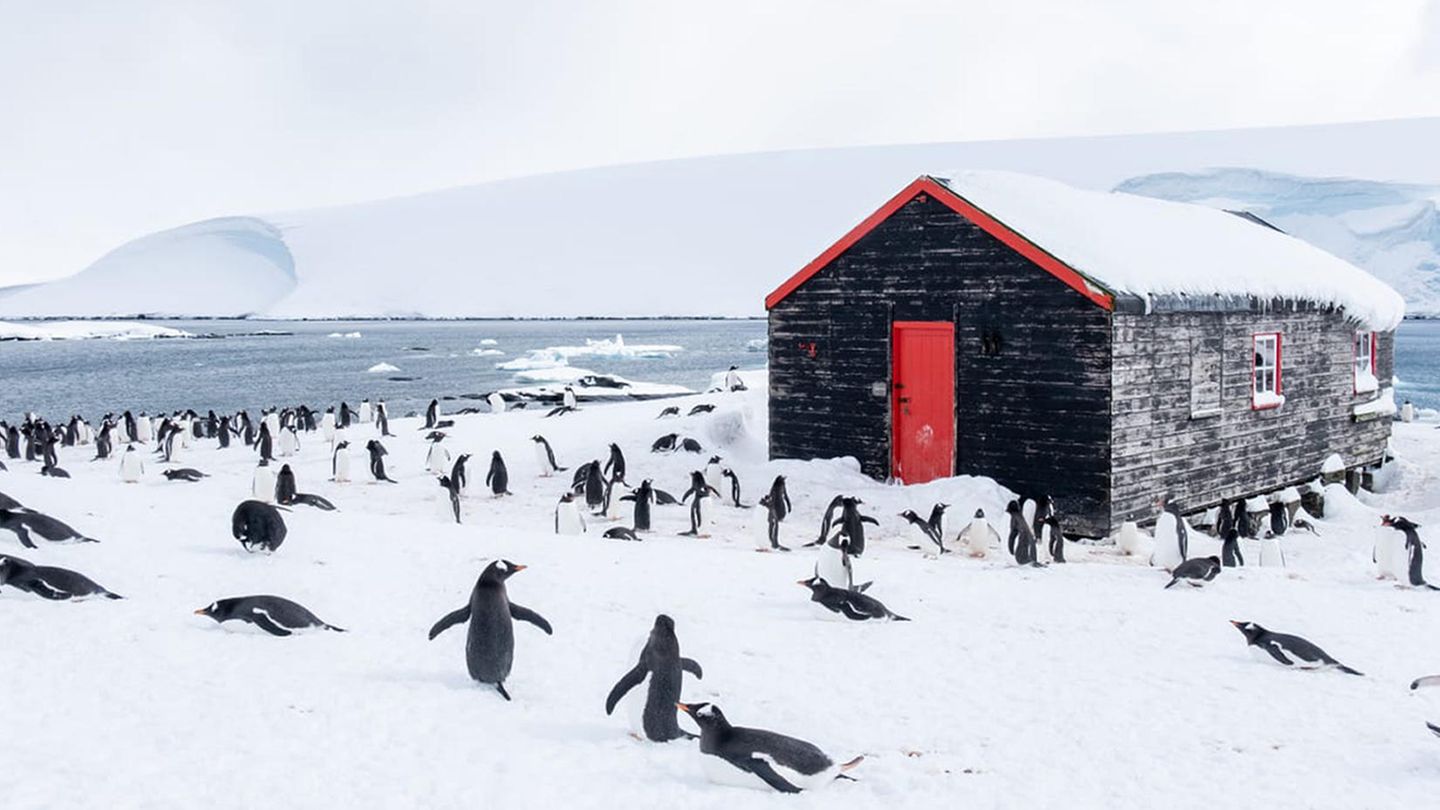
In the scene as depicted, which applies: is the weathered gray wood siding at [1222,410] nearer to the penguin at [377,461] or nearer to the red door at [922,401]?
the red door at [922,401]

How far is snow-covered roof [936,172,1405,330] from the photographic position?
14.0 meters

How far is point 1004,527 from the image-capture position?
42.0 ft

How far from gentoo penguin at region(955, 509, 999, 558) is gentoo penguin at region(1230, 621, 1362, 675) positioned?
4777mm

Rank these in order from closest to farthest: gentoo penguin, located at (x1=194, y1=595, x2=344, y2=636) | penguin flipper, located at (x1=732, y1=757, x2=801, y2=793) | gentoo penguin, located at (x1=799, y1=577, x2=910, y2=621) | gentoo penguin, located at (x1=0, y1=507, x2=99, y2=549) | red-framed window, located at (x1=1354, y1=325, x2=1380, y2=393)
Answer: penguin flipper, located at (x1=732, y1=757, x2=801, y2=793)
gentoo penguin, located at (x1=194, y1=595, x2=344, y2=636)
gentoo penguin, located at (x1=799, y1=577, x2=910, y2=621)
gentoo penguin, located at (x1=0, y1=507, x2=99, y2=549)
red-framed window, located at (x1=1354, y1=325, x2=1380, y2=393)

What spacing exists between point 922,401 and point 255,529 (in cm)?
902

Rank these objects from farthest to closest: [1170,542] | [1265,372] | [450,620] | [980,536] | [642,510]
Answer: [1265,372] < [642,510] < [980,536] < [1170,542] < [450,620]

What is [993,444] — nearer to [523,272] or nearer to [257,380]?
[257,380]

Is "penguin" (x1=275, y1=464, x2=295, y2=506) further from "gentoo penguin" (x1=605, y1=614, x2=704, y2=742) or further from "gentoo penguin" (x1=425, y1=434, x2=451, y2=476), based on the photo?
"gentoo penguin" (x1=605, y1=614, x2=704, y2=742)

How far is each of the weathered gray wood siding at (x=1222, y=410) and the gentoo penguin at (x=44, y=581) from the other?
10514 millimetres

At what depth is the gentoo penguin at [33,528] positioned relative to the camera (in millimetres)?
8445

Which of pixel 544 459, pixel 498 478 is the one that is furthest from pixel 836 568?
pixel 544 459

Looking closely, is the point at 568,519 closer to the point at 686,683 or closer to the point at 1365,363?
the point at 686,683

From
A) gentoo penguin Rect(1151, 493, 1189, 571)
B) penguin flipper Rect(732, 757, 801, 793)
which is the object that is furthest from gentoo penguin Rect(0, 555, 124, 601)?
gentoo penguin Rect(1151, 493, 1189, 571)

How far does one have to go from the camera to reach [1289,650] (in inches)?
292
